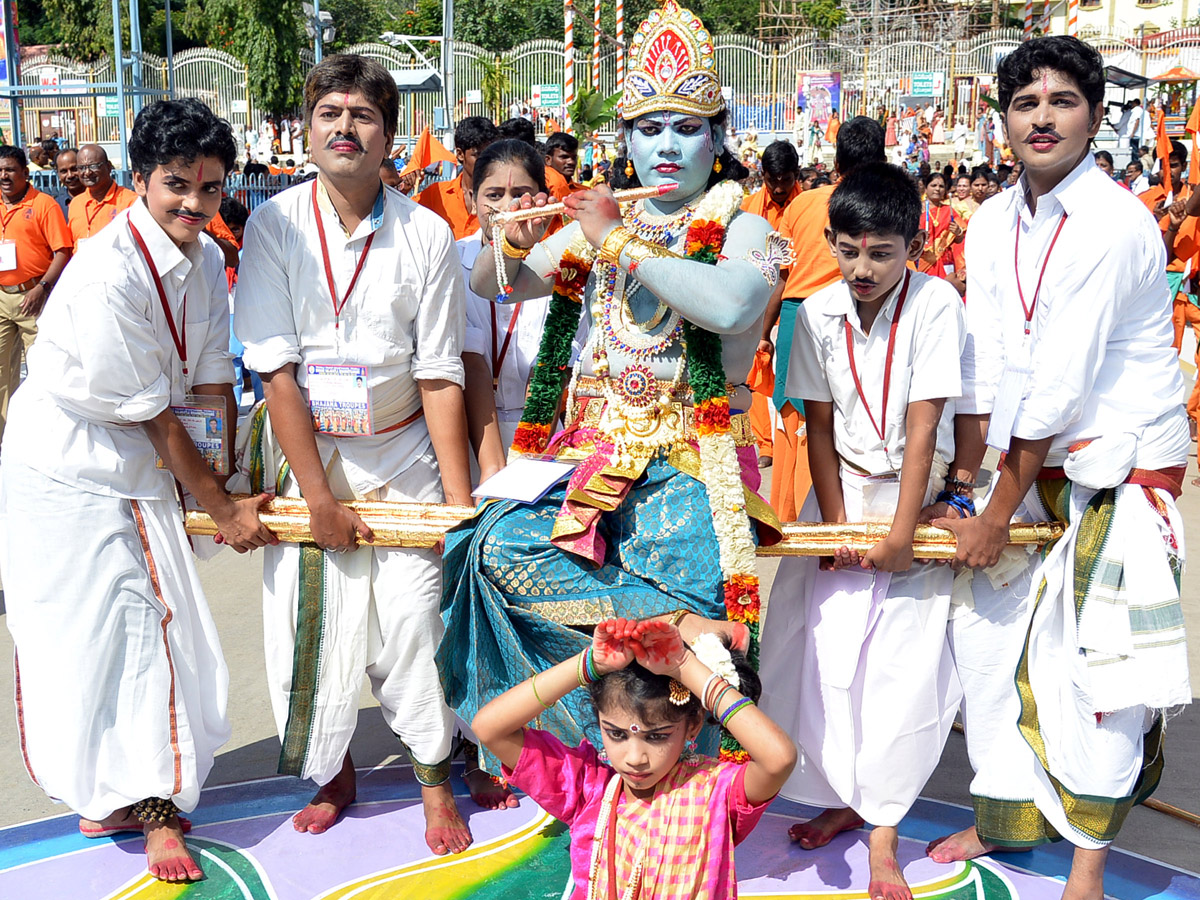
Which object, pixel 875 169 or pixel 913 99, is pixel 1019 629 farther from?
pixel 913 99

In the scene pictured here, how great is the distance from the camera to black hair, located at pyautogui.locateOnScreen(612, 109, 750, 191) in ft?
9.91

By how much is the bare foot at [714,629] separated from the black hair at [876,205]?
1.05 metres

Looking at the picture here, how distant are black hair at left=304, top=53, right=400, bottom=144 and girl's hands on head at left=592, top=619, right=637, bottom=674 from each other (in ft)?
5.19

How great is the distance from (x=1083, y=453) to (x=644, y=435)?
1.10 metres

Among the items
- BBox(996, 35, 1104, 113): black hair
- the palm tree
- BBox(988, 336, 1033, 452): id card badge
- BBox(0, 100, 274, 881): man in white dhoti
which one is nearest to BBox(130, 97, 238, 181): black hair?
BBox(0, 100, 274, 881): man in white dhoti

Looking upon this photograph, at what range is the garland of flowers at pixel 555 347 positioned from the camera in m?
3.09

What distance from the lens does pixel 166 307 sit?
3064 millimetres

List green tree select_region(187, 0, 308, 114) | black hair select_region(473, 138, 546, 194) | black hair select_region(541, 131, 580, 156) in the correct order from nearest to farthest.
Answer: black hair select_region(473, 138, 546, 194)
black hair select_region(541, 131, 580, 156)
green tree select_region(187, 0, 308, 114)

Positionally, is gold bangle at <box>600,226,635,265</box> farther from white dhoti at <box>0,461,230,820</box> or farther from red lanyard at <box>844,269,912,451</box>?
white dhoti at <box>0,461,230,820</box>

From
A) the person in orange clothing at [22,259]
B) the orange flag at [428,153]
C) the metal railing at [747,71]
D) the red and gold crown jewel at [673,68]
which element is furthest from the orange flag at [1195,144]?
the metal railing at [747,71]

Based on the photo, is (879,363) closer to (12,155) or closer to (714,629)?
(714,629)

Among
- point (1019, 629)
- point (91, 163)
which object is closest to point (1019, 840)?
point (1019, 629)

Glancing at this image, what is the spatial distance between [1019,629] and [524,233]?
67.0 inches

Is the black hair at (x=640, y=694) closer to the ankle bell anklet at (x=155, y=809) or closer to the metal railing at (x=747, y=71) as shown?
the ankle bell anklet at (x=155, y=809)
